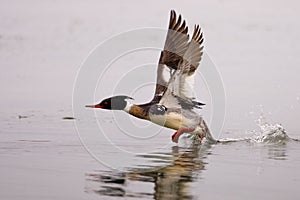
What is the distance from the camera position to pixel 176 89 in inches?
442

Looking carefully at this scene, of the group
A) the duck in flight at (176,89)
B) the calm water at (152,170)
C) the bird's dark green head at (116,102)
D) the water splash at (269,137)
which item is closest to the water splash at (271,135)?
the water splash at (269,137)

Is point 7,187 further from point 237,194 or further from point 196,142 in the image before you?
point 196,142

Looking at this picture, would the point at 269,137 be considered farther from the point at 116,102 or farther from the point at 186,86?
the point at 116,102

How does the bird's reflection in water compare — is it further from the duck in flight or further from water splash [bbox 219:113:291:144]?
water splash [bbox 219:113:291:144]

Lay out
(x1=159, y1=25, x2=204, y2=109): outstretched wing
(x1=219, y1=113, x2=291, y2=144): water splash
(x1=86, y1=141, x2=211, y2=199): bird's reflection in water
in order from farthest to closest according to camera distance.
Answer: (x1=219, y1=113, x2=291, y2=144): water splash < (x1=159, y1=25, x2=204, y2=109): outstretched wing < (x1=86, y1=141, x2=211, y2=199): bird's reflection in water

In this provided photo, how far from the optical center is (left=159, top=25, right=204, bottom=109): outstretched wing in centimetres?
1102

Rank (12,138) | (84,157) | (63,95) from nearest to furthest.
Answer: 1. (84,157)
2. (12,138)
3. (63,95)

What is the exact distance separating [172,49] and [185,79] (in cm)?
56

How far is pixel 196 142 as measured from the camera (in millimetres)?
11734

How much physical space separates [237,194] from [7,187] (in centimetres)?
214

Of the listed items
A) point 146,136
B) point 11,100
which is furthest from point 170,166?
point 11,100

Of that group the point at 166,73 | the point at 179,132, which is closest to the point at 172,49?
the point at 166,73

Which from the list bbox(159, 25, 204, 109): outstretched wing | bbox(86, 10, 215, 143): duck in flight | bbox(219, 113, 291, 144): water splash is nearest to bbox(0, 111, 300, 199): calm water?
bbox(219, 113, 291, 144): water splash

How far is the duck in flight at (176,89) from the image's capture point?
11094mm
